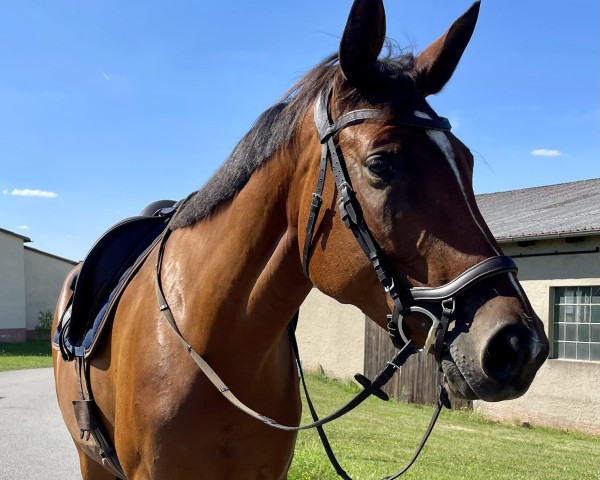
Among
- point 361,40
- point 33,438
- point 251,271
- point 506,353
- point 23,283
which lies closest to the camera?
point 506,353

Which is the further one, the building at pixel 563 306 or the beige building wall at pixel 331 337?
the beige building wall at pixel 331 337

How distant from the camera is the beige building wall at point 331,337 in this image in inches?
639

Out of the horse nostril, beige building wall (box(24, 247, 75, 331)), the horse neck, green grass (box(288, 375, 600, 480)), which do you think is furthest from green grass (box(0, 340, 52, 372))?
the horse nostril

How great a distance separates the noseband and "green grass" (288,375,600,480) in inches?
182

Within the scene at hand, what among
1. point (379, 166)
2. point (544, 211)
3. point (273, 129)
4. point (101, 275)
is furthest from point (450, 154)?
point (544, 211)

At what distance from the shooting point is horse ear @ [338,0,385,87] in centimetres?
193

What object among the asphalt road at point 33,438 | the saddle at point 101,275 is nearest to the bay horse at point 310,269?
the saddle at point 101,275

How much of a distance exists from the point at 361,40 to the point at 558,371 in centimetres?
1134

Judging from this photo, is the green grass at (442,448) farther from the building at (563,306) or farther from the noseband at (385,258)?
the noseband at (385,258)

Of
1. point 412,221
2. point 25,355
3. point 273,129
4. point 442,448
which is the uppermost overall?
point 273,129

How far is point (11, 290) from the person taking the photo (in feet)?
100

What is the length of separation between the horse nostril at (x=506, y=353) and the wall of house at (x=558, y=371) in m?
10.7

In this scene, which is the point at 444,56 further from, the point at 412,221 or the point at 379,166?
the point at 412,221

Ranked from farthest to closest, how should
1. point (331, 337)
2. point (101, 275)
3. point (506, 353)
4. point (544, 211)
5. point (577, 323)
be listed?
point (331, 337) < point (544, 211) < point (577, 323) < point (101, 275) < point (506, 353)
